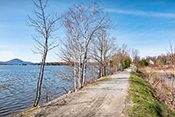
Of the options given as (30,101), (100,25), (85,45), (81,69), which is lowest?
(30,101)

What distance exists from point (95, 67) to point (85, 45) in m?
15.8

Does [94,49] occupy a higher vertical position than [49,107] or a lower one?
higher

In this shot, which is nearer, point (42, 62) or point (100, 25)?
point (42, 62)

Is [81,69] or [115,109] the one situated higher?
[81,69]

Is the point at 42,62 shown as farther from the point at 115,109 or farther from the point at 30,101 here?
the point at 30,101

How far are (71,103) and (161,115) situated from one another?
486 centimetres

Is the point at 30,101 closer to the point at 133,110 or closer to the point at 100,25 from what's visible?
the point at 100,25

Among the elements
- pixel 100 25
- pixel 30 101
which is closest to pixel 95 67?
pixel 100 25

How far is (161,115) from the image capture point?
46.5 feet

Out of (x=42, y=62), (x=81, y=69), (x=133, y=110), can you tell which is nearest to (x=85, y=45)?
(x=81, y=69)

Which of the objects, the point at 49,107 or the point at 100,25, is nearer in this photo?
the point at 49,107

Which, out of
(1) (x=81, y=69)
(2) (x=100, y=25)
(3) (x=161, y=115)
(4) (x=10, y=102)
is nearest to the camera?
(3) (x=161, y=115)

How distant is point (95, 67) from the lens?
4334cm

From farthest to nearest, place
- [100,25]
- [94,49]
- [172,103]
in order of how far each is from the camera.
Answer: [94,49], [100,25], [172,103]
